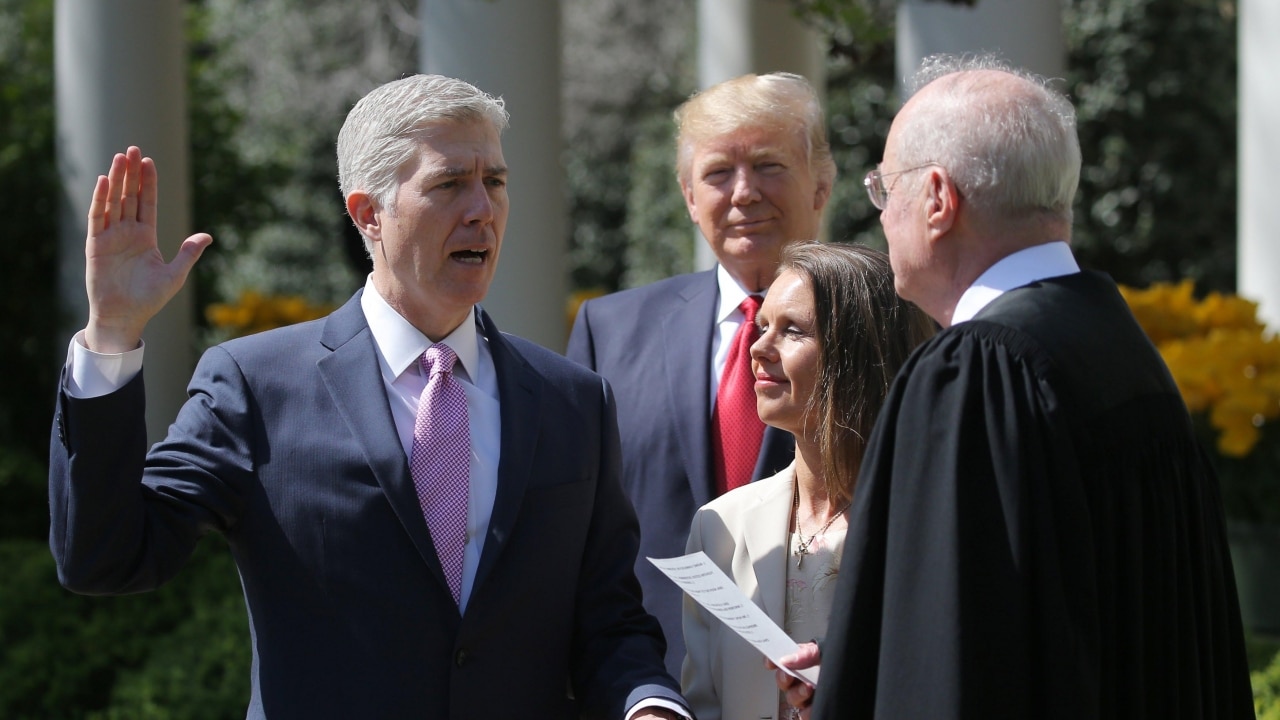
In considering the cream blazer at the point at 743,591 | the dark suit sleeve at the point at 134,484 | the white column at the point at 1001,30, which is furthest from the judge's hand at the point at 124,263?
the white column at the point at 1001,30

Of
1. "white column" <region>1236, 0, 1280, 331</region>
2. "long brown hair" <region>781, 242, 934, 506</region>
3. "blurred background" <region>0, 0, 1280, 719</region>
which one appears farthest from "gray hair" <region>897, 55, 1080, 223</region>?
"white column" <region>1236, 0, 1280, 331</region>

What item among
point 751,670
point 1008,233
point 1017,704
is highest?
point 1008,233

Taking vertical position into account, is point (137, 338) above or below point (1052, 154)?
below

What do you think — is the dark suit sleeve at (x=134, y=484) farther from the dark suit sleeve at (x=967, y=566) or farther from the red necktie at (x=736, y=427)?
the red necktie at (x=736, y=427)

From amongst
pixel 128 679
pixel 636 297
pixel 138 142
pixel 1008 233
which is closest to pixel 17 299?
pixel 138 142

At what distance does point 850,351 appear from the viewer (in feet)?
9.87

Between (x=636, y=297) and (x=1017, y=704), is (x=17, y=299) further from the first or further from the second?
(x=1017, y=704)

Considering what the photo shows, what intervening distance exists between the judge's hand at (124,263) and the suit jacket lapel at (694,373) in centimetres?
146

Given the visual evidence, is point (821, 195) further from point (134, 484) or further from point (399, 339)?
point (134, 484)

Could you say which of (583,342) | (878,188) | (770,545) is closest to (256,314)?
(583,342)

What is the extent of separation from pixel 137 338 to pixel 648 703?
3.81ft

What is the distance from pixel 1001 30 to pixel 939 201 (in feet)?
15.1

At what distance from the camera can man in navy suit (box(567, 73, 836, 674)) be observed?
3652mm

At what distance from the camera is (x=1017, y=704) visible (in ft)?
7.10
